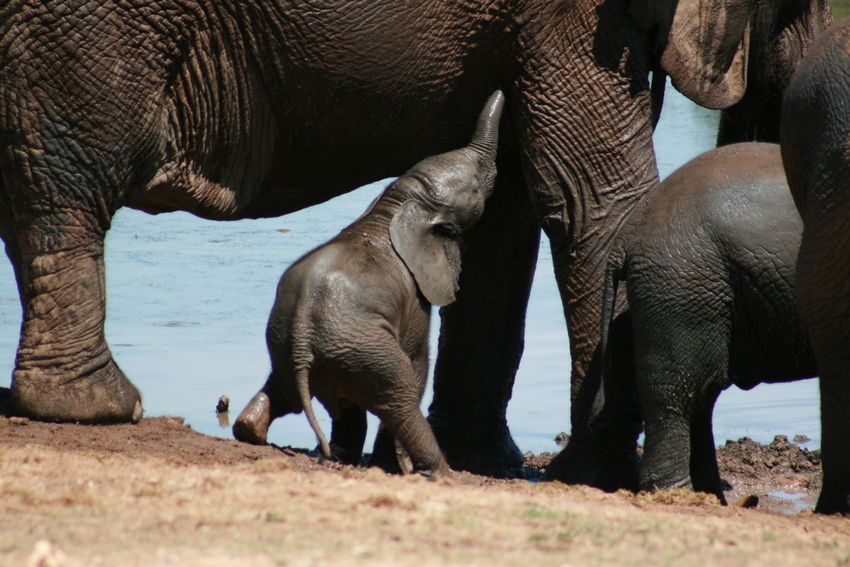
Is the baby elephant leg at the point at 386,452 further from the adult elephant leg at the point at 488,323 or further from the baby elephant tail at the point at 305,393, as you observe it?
the adult elephant leg at the point at 488,323

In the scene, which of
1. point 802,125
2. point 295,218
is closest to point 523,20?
point 802,125

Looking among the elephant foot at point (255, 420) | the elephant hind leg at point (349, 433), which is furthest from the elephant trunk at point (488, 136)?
the elephant foot at point (255, 420)

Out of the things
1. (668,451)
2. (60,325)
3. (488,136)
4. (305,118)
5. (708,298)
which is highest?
(488,136)

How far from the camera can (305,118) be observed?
5168mm

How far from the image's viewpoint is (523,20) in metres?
5.22

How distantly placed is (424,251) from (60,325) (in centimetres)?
165

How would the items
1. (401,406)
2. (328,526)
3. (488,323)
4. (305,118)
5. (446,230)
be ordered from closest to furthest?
(328,526) < (401,406) < (305,118) < (446,230) < (488,323)

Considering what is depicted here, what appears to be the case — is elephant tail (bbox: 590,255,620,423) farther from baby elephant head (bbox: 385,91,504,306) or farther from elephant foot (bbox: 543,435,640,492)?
baby elephant head (bbox: 385,91,504,306)

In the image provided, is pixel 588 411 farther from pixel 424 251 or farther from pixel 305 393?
pixel 305 393

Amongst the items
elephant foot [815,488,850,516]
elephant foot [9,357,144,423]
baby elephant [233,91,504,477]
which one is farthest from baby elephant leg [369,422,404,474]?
elephant foot [815,488,850,516]

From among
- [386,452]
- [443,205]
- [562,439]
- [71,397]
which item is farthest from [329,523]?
[562,439]

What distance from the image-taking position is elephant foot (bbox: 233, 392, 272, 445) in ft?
16.5

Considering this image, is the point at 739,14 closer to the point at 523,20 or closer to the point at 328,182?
the point at 523,20

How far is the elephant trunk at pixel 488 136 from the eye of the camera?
5.47 m
